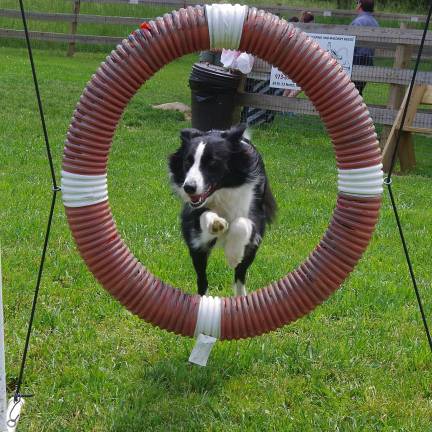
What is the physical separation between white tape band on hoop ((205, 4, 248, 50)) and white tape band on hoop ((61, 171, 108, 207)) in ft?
2.58

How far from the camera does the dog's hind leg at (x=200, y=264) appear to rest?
12.1 feet

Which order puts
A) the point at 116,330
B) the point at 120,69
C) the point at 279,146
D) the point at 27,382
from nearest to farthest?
the point at 120,69, the point at 27,382, the point at 116,330, the point at 279,146

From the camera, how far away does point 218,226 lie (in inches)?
132

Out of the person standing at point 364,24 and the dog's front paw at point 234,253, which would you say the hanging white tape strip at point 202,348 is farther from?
the person standing at point 364,24

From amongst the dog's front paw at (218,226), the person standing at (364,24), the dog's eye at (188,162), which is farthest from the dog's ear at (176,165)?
the person standing at (364,24)

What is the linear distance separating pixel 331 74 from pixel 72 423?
1.93 m

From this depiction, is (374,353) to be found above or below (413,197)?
above

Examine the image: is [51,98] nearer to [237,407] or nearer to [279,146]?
[279,146]

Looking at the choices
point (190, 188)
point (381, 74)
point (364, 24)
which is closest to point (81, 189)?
point (190, 188)

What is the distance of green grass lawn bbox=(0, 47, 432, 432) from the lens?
3.14 metres

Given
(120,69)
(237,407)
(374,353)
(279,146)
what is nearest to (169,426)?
(237,407)

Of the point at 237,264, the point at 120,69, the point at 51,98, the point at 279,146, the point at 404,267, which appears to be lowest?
the point at 51,98

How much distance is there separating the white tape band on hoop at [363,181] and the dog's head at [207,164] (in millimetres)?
717

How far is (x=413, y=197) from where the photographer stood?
7215 millimetres
